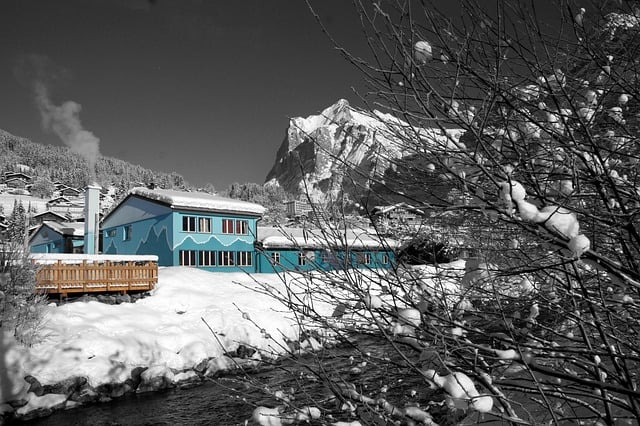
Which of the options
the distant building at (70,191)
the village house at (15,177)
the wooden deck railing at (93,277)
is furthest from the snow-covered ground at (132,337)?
the village house at (15,177)

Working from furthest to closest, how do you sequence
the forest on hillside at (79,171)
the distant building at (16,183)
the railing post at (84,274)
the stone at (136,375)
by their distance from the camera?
the forest on hillside at (79,171)
the distant building at (16,183)
the railing post at (84,274)
the stone at (136,375)

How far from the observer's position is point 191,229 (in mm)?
27594

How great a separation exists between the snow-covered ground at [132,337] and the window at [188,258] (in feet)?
16.2

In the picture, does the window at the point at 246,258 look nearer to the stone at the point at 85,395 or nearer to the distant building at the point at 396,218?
the stone at the point at 85,395

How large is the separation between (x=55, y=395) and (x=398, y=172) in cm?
1224

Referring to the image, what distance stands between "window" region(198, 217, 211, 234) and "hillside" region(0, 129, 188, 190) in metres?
86.5

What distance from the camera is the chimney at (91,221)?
92.0 ft

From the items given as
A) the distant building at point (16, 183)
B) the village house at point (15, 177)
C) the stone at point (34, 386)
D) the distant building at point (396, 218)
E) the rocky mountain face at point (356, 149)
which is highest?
the village house at point (15, 177)

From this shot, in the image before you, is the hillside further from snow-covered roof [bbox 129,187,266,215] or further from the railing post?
the railing post

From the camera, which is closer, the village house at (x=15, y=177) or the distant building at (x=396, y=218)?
the distant building at (x=396, y=218)

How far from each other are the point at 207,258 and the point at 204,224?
7.46 feet

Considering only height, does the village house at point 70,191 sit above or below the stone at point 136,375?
above

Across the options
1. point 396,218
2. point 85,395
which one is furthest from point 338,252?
point 85,395

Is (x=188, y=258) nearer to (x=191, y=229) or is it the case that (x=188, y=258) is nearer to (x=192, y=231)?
(x=192, y=231)
